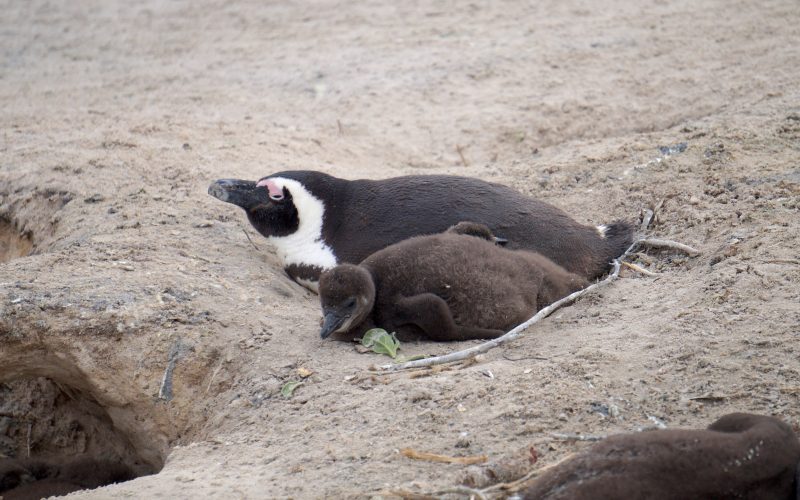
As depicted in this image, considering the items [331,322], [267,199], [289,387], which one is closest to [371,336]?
[331,322]

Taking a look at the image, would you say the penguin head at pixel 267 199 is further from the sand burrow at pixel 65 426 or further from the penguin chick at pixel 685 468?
the penguin chick at pixel 685 468

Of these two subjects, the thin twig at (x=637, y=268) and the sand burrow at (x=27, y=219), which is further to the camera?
the sand burrow at (x=27, y=219)

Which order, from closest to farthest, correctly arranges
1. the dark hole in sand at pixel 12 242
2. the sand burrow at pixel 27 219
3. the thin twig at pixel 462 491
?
the thin twig at pixel 462 491, the sand burrow at pixel 27 219, the dark hole in sand at pixel 12 242

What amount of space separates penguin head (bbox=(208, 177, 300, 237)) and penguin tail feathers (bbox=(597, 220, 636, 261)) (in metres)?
2.08

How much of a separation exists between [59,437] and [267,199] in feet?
6.88

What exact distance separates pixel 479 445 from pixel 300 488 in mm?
715

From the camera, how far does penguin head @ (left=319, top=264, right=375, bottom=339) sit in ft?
15.5

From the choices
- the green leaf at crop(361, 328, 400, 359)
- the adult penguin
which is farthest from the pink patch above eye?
the green leaf at crop(361, 328, 400, 359)

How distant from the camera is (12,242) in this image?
718 centimetres

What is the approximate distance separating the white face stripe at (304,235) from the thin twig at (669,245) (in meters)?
2.06

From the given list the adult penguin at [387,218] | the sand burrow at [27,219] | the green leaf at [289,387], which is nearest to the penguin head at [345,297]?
the green leaf at [289,387]

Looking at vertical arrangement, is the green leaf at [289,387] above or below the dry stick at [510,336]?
below

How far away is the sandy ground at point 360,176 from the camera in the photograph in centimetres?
384

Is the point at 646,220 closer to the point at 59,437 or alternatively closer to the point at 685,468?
the point at 685,468
